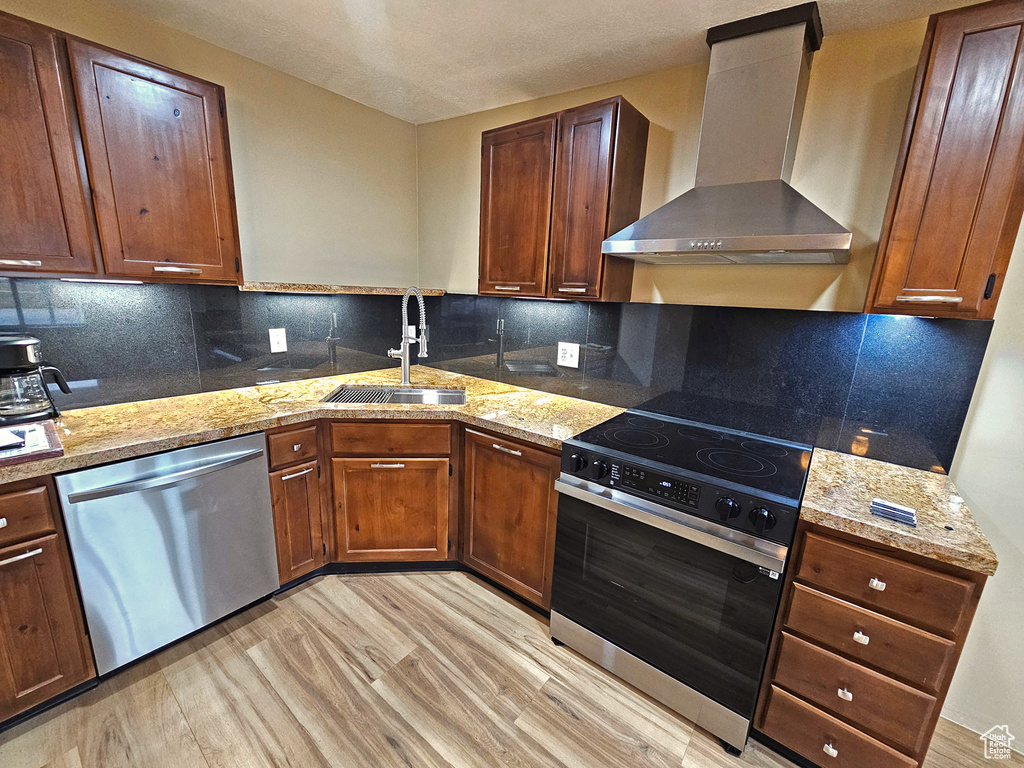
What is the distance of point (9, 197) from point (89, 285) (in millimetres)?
436

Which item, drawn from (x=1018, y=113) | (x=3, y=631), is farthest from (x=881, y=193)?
(x=3, y=631)

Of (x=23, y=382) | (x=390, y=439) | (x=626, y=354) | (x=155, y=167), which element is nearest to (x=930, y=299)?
(x=626, y=354)

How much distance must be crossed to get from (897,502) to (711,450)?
1.80 feet

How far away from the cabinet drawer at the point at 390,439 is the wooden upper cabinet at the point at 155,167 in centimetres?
86

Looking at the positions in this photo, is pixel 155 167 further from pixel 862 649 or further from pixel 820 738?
pixel 820 738

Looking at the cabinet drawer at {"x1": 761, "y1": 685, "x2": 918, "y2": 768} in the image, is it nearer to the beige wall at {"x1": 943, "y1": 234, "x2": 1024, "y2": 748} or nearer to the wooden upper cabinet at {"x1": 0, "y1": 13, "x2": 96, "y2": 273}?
the beige wall at {"x1": 943, "y1": 234, "x2": 1024, "y2": 748}

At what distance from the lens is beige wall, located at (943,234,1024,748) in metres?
1.38

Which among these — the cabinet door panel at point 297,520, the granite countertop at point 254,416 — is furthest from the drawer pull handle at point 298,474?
the granite countertop at point 254,416

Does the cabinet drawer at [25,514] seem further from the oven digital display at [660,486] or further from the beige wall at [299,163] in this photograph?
the oven digital display at [660,486]

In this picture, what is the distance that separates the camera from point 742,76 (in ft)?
4.98

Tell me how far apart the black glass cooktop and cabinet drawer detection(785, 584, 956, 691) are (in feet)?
1.09

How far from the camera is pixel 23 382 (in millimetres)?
1597

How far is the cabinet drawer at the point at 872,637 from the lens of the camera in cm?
114

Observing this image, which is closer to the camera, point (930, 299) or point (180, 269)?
point (930, 299)
